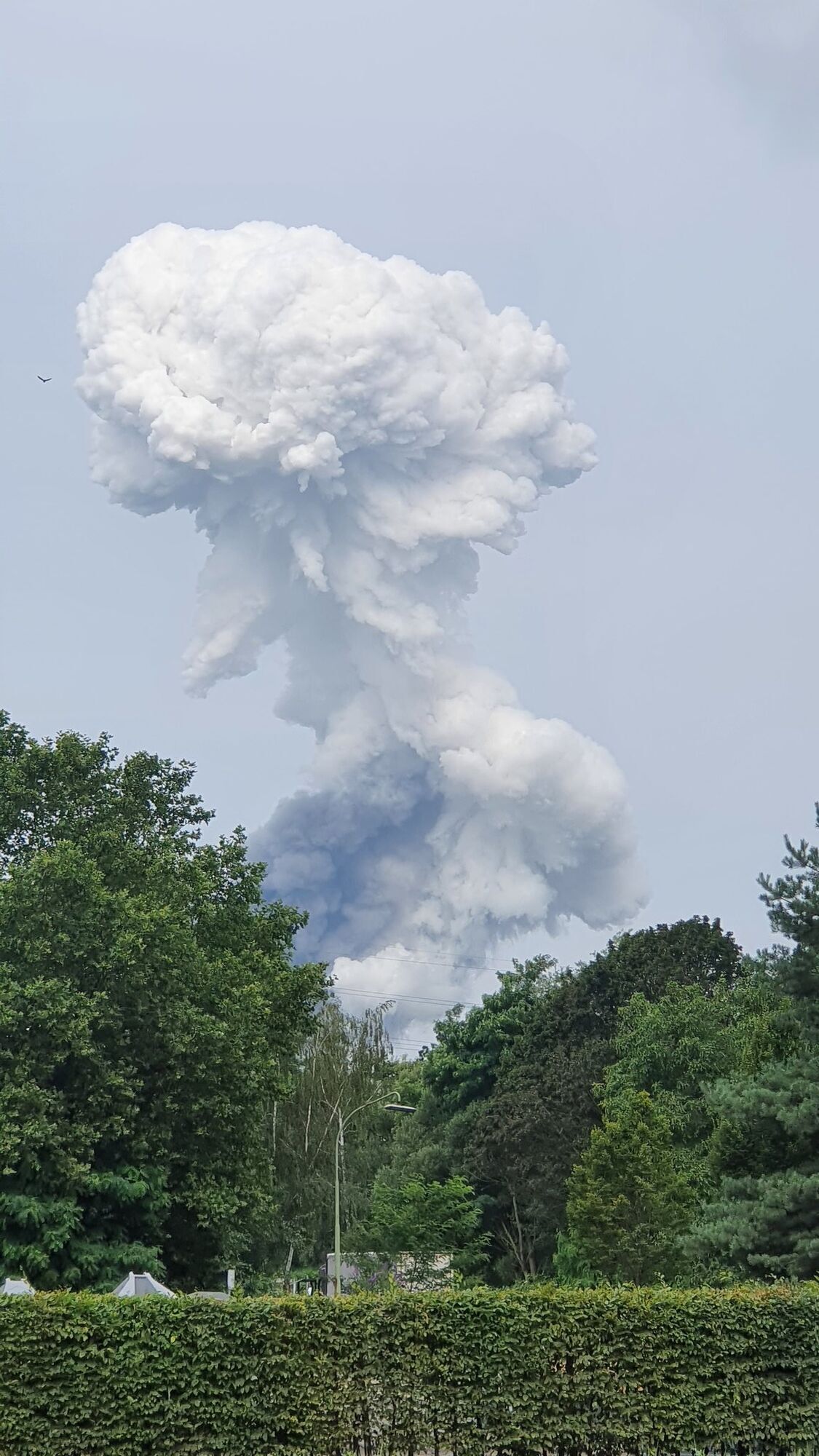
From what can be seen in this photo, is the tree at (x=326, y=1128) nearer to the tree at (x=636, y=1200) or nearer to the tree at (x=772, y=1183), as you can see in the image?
the tree at (x=636, y=1200)

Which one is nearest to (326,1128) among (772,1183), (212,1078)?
(212,1078)

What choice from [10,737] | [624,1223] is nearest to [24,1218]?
[10,737]

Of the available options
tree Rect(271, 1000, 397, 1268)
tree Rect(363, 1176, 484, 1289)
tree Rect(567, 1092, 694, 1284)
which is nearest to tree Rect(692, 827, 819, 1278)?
tree Rect(567, 1092, 694, 1284)

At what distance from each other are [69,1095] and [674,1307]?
15.4 m

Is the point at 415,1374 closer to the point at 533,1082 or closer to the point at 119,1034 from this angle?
the point at 119,1034

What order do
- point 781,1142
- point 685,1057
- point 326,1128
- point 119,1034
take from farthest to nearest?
1. point 326,1128
2. point 685,1057
3. point 119,1034
4. point 781,1142

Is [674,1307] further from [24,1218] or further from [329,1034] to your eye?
[329,1034]

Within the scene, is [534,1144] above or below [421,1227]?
above

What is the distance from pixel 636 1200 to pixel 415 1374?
91.1ft

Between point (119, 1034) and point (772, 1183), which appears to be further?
point (119, 1034)

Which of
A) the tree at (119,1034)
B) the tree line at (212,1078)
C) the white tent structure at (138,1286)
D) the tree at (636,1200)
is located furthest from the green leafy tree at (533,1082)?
the white tent structure at (138,1286)

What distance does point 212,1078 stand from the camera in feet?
102

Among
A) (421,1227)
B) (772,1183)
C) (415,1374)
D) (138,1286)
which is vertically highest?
(421,1227)

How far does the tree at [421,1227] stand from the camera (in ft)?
177
